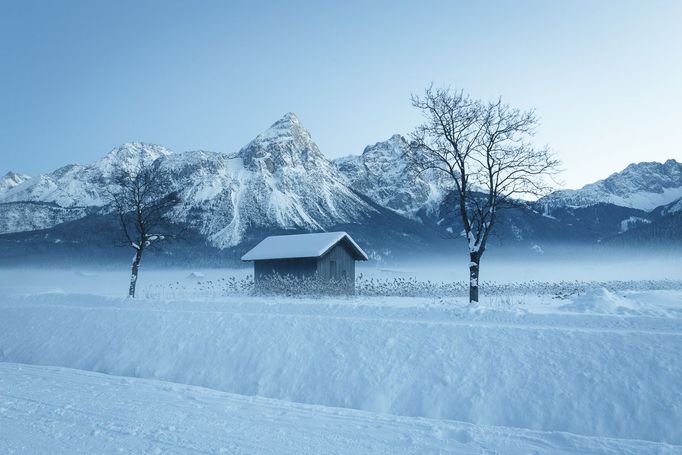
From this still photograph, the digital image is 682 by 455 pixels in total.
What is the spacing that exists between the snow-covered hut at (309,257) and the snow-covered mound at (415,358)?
17.9 metres

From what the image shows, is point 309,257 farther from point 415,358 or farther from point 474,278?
point 415,358

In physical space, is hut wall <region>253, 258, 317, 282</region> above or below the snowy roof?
below

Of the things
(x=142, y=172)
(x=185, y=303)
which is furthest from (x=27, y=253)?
(x=185, y=303)

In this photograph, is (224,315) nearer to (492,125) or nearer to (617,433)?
→ (617,433)

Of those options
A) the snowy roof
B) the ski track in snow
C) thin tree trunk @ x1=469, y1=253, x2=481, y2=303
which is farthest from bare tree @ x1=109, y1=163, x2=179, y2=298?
the ski track in snow

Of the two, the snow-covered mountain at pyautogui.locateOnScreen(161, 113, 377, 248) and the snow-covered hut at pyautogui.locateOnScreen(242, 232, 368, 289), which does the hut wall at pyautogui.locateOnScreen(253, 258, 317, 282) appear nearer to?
the snow-covered hut at pyautogui.locateOnScreen(242, 232, 368, 289)

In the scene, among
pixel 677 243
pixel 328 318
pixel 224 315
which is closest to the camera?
pixel 328 318

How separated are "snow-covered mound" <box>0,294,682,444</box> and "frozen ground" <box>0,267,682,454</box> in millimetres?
36

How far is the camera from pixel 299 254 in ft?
115

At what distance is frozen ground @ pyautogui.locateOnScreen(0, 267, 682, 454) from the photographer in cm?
757

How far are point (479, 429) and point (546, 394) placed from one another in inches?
85.8

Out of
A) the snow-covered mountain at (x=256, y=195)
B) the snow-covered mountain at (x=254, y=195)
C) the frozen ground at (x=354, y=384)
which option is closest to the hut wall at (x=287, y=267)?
the frozen ground at (x=354, y=384)

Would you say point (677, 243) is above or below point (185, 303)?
above

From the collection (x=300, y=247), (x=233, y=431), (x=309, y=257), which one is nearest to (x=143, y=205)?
(x=300, y=247)
